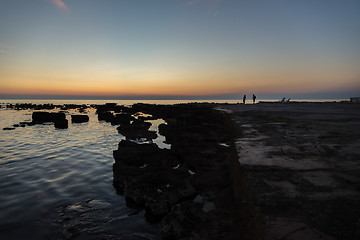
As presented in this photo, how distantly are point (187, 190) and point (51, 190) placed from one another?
4609 millimetres

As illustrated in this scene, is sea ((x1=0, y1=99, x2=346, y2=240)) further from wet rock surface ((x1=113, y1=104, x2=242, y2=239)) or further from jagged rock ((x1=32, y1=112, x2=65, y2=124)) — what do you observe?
jagged rock ((x1=32, y1=112, x2=65, y2=124))

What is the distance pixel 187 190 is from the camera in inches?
193

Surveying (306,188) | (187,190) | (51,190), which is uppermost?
(306,188)

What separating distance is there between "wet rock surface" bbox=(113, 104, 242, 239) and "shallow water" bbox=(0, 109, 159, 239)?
18.0 inches

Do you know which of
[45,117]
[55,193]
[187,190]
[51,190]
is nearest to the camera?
[187,190]

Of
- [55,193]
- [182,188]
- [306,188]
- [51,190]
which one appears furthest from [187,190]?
[51,190]

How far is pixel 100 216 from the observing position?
191 inches

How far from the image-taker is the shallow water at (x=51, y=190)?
173 inches

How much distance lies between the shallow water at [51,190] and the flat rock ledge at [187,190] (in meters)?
0.45

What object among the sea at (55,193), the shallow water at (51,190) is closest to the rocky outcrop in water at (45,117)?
the shallow water at (51,190)

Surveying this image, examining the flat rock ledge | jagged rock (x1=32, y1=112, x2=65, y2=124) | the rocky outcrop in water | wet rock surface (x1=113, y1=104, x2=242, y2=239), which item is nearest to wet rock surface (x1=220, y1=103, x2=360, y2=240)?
the flat rock ledge

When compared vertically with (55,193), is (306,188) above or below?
above

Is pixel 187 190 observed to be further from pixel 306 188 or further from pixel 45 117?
pixel 45 117

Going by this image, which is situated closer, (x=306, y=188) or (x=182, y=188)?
(x=306, y=188)
